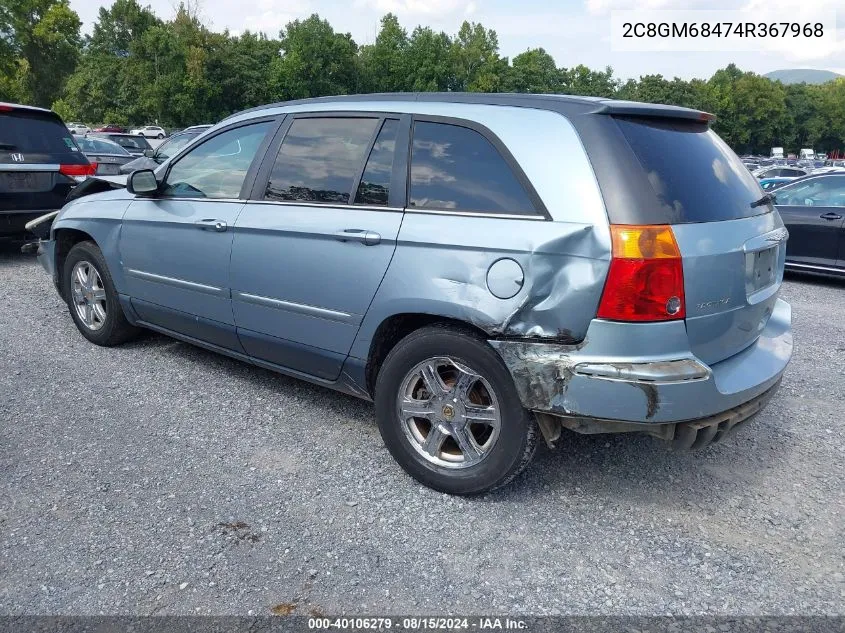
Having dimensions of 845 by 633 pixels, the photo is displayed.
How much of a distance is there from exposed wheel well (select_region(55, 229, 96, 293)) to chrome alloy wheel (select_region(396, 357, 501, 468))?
338 cm

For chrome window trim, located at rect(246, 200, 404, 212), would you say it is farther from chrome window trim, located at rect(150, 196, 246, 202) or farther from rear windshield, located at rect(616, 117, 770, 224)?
rear windshield, located at rect(616, 117, 770, 224)

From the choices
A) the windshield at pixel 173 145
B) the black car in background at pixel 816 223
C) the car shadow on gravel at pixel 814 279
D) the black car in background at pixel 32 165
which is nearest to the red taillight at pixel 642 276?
the black car in background at pixel 816 223

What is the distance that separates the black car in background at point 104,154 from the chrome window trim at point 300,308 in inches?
390

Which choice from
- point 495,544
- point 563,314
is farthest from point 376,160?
point 495,544

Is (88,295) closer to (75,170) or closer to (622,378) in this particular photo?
(75,170)

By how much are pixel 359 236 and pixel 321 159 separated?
627 millimetres

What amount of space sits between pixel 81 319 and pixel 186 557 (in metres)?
3.21

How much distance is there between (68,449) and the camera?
3.57m

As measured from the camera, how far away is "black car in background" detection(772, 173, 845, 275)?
331 inches

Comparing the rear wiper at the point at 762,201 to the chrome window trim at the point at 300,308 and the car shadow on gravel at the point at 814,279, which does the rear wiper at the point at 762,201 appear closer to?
the chrome window trim at the point at 300,308

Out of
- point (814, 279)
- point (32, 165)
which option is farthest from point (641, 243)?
point (814, 279)

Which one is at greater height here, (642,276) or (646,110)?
(646,110)

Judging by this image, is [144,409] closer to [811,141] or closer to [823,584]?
[823,584]

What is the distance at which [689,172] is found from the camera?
9.74 ft
